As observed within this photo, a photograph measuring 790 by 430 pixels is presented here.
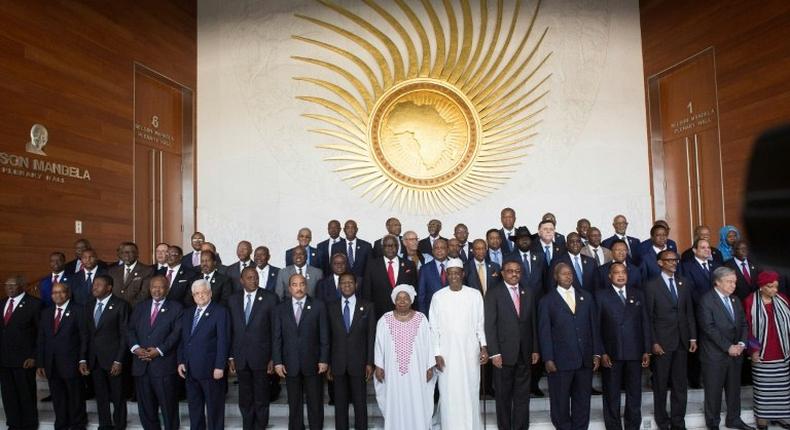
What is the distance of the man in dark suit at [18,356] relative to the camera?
6301 mm

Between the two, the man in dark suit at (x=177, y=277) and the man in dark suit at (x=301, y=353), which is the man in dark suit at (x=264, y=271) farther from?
the man in dark suit at (x=301, y=353)

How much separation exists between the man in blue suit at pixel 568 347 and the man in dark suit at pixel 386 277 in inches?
57.7

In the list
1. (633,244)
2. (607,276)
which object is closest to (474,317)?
(607,276)

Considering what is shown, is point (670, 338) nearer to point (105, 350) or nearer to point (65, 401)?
point (105, 350)

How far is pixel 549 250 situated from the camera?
711cm

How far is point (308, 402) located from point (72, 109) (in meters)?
4.59

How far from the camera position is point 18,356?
639 cm

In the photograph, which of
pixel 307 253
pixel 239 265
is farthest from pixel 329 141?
pixel 239 265

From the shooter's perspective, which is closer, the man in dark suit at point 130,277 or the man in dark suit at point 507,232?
the man in dark suit at point 130,277

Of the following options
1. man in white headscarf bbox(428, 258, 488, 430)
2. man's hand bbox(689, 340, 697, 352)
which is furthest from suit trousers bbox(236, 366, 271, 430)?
man's hand bbox(689, 340, 697, 352)

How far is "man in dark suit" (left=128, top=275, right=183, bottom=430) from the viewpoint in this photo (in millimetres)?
5973

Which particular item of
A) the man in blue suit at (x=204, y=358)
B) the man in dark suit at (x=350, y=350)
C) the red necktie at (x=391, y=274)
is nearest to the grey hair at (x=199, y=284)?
the man in blue suit at (x=204, y=358)

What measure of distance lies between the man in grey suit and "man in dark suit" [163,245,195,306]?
85 cm

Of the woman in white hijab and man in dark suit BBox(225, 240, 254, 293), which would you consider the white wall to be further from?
the woman in white hijab
